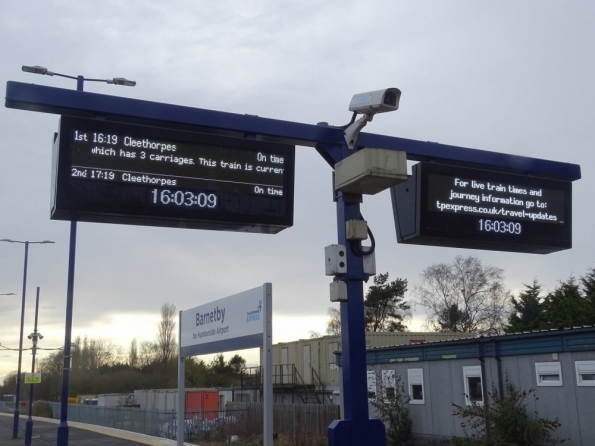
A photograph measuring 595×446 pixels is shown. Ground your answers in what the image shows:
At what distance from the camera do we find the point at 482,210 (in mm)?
9578

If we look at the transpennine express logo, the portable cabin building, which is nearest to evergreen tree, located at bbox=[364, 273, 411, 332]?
the portable cabin building

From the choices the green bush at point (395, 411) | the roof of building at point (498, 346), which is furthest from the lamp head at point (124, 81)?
the green bush at point (395, 411)

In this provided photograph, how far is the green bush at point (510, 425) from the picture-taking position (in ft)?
60.7

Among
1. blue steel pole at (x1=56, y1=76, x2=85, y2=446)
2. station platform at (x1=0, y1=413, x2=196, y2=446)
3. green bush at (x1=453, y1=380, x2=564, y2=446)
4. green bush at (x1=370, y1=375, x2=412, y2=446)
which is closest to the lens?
green bush at (x1=453, y1=380, x2=564, y2=446)

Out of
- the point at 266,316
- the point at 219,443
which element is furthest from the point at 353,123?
the point at 219,443

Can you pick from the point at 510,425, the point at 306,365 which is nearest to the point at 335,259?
the point at 510,425

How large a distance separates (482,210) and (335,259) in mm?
2598

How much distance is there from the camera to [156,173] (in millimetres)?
8016

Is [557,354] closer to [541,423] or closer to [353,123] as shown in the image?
[541,423]

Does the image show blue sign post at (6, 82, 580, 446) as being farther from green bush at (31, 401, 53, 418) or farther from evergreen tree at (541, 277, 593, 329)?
green bush at (31, 401, 53, 418)

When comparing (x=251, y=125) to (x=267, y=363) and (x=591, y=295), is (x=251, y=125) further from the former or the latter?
(x=591, y=295)

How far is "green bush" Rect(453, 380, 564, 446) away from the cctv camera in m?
13.0

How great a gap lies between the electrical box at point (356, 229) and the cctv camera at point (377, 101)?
128cm

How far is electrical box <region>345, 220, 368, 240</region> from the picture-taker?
26.9ft
